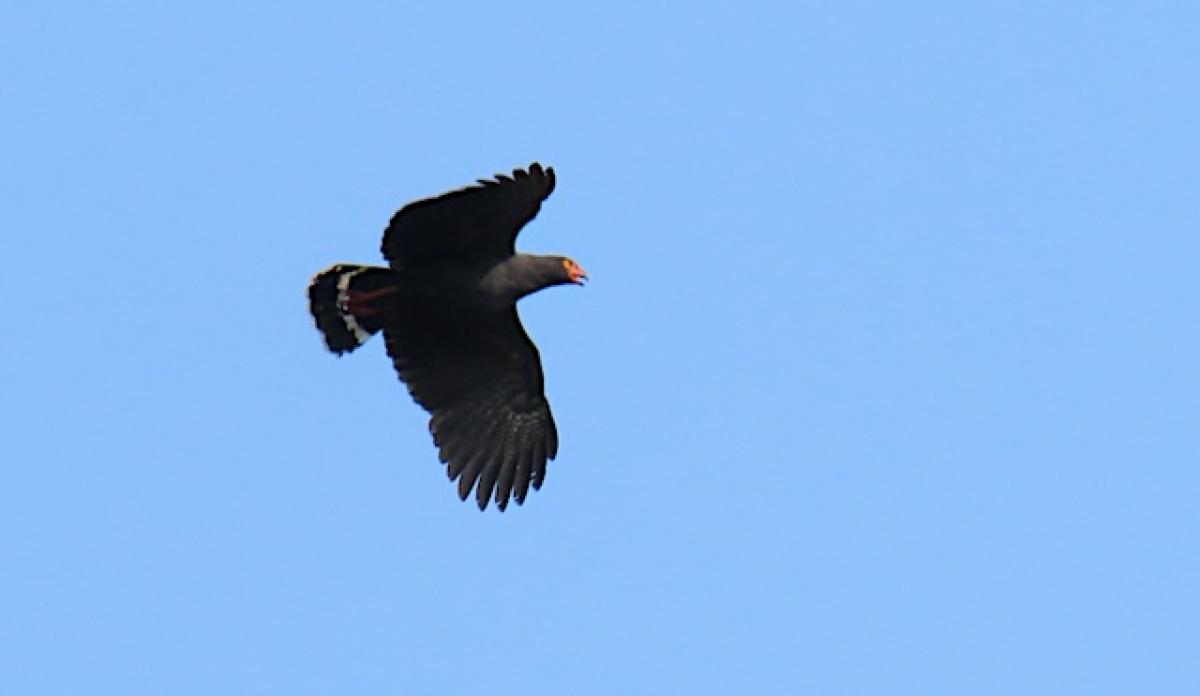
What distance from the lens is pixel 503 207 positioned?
51.3 ft

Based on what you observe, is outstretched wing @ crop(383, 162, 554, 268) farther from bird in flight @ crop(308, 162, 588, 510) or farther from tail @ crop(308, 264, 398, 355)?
tail @ crop(308, 264, 398, 355)

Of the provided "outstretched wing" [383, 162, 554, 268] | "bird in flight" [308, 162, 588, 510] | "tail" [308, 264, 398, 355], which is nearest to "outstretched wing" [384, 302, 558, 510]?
"bird in flight" [308, 162, 588, 510]

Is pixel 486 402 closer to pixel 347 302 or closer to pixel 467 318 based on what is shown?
pixel 467 318

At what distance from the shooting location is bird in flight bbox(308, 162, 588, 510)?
51.5 feet

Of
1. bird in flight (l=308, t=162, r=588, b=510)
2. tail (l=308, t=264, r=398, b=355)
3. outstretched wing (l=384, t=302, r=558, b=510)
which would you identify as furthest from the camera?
outstretched wing (l=384, t=302, r=558, b=510)

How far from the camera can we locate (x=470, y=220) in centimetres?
1577

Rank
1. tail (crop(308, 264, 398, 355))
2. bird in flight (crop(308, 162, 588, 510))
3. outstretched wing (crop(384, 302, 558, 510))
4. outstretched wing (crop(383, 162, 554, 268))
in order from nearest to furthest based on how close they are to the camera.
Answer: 1. outstretched wing (crop(383, 162, 554, 268))
2. bird in flight (crop(308, 162, 588, 510))
3. tail (crop(308, 264, 398, 355))
4. outstretched wing (crop(384, 302, 558, 510))

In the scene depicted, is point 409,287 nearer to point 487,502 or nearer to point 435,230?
point 435,230

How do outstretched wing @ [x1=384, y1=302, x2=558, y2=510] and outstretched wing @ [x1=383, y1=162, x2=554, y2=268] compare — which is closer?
outstretched wing @ [x1=383, y1=162, x2=554, y2=268]

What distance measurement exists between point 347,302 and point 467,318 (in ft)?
2.76

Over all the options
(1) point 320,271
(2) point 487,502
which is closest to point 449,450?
(2) point 487,502

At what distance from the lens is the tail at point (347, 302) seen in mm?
16250

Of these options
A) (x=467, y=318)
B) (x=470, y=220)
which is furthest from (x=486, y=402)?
(x=470, y=220)

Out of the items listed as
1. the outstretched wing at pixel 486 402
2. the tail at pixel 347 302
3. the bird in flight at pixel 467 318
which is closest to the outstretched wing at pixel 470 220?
the bird in flight at pixel 467 318
